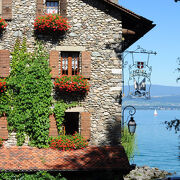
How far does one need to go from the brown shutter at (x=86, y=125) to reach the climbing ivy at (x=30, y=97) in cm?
134

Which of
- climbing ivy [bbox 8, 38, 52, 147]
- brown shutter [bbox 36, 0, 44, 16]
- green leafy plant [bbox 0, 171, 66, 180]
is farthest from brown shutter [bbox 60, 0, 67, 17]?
green leafy plant [bbox 0, 171, 66, 180]

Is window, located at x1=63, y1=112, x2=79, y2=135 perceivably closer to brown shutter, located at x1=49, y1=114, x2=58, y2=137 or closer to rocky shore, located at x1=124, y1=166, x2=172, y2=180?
brown shutter, located at x1=49, y1=114, x2=58, y2=137

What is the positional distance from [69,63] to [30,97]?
6.73ft

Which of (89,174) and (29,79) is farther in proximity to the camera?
(29,79)

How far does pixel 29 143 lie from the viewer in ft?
40.6

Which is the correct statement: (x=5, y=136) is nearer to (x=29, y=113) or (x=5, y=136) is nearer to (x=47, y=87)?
(x=29, y=113)

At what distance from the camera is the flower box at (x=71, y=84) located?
12.2 meters

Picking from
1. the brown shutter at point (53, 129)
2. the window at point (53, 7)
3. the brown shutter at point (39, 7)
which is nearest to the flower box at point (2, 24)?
the brown shutter at point (39, 7)

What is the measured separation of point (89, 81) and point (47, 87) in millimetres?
1649

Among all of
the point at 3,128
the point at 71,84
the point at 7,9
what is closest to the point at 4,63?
the point at 7,9

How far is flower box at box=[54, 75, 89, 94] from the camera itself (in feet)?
39.9

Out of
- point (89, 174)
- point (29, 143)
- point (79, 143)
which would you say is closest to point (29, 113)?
point (29, 143)

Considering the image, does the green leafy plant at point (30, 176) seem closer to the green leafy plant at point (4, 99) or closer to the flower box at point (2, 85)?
the green leafy plant at point (4, 99)

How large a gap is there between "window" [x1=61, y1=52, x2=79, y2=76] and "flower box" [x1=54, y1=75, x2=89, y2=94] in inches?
20.9
